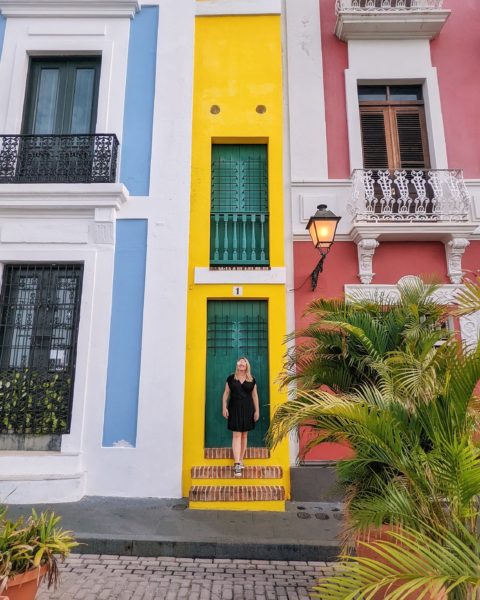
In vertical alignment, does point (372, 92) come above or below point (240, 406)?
above

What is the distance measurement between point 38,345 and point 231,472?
3.72 metres

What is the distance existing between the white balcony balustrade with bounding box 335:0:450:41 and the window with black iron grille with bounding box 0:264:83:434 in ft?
22.2

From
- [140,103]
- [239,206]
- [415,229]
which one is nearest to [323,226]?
[415,229]

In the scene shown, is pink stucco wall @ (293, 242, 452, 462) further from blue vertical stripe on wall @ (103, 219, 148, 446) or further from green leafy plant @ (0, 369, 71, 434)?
green leafy plant @ (0, 369, 71, 434)

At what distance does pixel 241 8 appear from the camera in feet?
25.5

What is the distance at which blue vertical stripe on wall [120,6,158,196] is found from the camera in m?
7.13

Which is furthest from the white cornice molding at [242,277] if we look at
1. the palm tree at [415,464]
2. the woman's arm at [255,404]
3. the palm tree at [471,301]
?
the palm tree at [471,301]

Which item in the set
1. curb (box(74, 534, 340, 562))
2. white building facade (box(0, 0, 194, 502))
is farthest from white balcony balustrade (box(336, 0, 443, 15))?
curb (box(74, 534, 340, 562))

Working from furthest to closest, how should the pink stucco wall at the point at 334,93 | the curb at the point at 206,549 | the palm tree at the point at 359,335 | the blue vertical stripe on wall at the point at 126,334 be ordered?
the pink stucco wall at the point at 334,93 → the blue vertical stripe on wall at the point at 126,334 → the curb at the point at 206,549 → the palm tree at the point at 359,335

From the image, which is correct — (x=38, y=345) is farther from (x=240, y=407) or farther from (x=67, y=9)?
(x=67, y=9)

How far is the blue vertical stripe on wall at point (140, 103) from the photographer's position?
7.13 meters

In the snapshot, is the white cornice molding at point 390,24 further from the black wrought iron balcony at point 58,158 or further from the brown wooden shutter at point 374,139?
the black wrought iron balcony at point 58,158

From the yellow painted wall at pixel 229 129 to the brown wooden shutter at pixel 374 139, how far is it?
1.69 meters

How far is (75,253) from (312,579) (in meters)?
5.72
